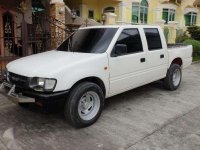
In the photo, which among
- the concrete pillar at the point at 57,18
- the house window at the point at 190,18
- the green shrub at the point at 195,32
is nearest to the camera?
the concrete pillar at the point at 57,18

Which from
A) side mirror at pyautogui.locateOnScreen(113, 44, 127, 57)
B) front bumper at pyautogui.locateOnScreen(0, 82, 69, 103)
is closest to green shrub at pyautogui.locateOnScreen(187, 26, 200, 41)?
side mirror at pyautogui.locateOnScreen(113, 44, 127, 57)

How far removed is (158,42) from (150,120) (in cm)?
229

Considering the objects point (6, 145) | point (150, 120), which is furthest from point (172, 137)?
point (6, 145)

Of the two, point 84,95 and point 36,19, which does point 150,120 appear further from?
point 36,19

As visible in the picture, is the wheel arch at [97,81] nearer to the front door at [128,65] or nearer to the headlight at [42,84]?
the front door at [128,65]

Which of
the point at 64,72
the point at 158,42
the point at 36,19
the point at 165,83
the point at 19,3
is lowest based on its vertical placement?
the point at 165,83

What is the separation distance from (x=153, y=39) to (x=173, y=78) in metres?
1.56

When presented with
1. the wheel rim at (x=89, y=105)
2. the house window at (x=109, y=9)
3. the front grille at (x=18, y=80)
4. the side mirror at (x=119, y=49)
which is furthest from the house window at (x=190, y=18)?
the front grille at (x=18, y=80)

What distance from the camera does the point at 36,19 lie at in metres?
10.3

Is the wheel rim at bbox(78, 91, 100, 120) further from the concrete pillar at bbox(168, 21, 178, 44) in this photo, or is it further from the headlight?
the concrete pillar at bbox(168, 21, 178, 44)

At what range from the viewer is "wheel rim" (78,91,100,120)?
448 centimetres

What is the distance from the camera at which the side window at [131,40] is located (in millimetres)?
5207

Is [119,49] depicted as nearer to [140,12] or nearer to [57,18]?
[57,18]

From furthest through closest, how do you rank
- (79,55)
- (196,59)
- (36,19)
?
(196,59) → (36,19) → (79,55)
